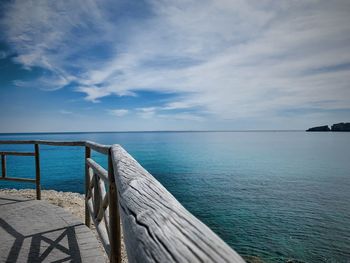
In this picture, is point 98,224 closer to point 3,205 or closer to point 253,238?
point 3,205

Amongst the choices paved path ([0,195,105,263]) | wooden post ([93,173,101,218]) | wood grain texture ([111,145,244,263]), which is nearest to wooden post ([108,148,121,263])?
paved path ([0,195,105,263])

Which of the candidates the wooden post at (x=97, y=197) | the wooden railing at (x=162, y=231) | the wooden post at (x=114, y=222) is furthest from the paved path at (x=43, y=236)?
the wooden railing at (x=162, y=231)

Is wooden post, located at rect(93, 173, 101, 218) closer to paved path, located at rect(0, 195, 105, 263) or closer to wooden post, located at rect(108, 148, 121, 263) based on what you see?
paved path, located at rect(0, 195, 105, 263)

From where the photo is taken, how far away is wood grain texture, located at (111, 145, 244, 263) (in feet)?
1.76

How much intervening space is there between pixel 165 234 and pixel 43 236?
418 cm

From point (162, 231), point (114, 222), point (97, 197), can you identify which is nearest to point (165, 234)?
point (162, 231)

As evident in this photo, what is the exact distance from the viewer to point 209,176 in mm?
27594

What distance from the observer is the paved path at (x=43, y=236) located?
325 centimetres

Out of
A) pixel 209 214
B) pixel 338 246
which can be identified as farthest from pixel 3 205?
pixel 338 246

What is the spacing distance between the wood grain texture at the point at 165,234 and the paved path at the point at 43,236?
286cm

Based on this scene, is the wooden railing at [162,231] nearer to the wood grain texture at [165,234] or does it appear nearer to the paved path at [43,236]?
the wood grain texture at [165,234]

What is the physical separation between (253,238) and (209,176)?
1611 cm

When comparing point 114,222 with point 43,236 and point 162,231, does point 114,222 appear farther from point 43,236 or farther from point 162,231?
point 43,236

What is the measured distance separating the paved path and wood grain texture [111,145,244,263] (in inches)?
113
